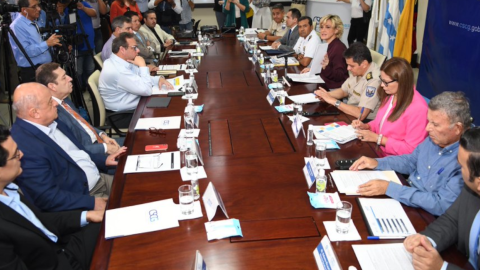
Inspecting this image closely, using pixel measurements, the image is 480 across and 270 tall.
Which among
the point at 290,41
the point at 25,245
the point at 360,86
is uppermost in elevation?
the point at 290,41

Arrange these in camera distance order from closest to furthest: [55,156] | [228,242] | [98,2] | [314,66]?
[228,242] < [55,156] < [314,66] < [98,2]

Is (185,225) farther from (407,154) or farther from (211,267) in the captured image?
(407,154)

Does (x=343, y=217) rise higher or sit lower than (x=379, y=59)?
lower

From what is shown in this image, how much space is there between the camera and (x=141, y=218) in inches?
64.2

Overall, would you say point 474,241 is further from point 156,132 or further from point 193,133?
point 156,132

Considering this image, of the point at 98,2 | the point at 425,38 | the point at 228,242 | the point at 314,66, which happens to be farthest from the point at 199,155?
the point at 98,2

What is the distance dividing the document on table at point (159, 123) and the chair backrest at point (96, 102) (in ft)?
2.42

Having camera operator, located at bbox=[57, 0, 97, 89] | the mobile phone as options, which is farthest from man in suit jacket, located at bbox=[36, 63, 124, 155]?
camera operator, located at bbox=[57, 0, 97, 89]

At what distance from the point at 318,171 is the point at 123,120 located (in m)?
2.07

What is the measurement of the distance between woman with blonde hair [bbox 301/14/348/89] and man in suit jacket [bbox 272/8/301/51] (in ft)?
3.96

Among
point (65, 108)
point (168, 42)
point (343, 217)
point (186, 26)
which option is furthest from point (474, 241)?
point (186, 26)

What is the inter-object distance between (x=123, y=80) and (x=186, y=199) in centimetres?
187

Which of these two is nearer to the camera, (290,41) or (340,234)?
(340,234)

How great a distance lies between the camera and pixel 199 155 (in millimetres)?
2092
